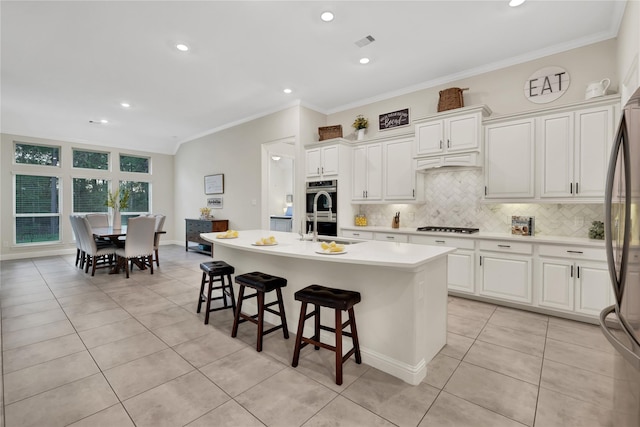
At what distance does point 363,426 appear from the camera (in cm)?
161

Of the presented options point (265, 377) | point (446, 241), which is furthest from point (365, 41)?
point (265, 377)

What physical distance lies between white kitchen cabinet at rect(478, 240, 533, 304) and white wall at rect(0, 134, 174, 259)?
8326 millimetres

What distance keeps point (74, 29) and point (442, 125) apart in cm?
442

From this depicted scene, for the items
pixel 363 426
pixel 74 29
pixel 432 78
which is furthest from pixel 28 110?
pixel 363 426

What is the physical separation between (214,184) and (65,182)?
139 inches

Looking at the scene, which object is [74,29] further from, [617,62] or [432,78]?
[617,62]

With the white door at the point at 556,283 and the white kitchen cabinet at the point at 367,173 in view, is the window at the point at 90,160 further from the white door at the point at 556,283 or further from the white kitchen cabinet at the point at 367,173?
the white door at the point at 556,283

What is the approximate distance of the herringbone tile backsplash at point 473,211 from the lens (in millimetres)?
3367

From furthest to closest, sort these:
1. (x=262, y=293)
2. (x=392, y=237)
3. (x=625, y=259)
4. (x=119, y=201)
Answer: (x=119, y=201)
(x=392, y=237)
(x=262, y=293)
(x=625, y=259)

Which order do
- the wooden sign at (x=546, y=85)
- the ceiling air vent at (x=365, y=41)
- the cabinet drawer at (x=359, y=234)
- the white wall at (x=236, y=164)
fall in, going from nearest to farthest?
the ceiling air vent at (x=365, y=41) → the wooden sign at (x=546, y=85) → the cabinet drawer at (x=359, y=234) → the white wall at (x=236, y=164)

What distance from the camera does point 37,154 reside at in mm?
6734

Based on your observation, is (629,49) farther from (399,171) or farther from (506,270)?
(399,171)

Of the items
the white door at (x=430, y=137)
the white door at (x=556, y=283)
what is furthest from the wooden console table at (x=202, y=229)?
the white door at (x=556, y=283)

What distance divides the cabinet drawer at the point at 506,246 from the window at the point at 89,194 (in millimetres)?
8755
